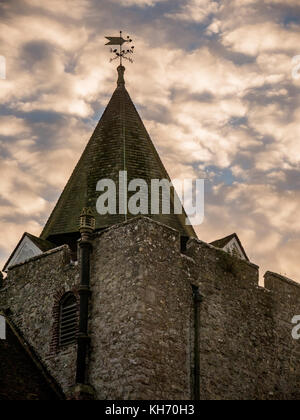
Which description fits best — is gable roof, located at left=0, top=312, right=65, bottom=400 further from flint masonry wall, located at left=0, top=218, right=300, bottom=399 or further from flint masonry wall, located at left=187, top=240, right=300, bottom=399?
flint masonry wall, located at left=187, top=240, right=300, bottom=399

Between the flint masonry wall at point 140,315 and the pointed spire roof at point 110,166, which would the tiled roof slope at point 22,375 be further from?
the pointed spire roof at point 110,166

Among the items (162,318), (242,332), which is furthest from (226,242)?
(162,318)

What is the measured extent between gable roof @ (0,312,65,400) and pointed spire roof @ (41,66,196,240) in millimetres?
4402

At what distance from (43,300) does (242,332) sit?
19.9 feet

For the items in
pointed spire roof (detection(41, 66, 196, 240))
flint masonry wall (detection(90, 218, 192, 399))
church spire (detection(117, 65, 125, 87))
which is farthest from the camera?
church spire (detection(117, 65, 125, 87))

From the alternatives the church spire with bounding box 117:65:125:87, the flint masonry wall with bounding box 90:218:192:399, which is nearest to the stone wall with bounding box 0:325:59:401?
the flint masonry wall with bounding box 90:218:192:399

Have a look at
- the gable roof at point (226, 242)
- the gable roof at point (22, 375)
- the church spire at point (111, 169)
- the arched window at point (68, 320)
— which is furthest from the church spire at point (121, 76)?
the gable roof at point (22, 375)

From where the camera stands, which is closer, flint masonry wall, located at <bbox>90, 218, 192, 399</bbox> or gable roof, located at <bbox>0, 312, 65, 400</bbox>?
flint masonry wall, located at <bbox>90, 218, 192, 399</bbox>

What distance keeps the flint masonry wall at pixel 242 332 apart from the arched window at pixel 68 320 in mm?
3613

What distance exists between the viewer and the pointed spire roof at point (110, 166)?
34.2m

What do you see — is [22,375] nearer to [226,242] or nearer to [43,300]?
[43,300]

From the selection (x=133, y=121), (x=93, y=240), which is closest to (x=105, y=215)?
(x=93, y=240)

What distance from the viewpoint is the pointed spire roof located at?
34.2 metres

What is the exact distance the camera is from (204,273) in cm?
3212
